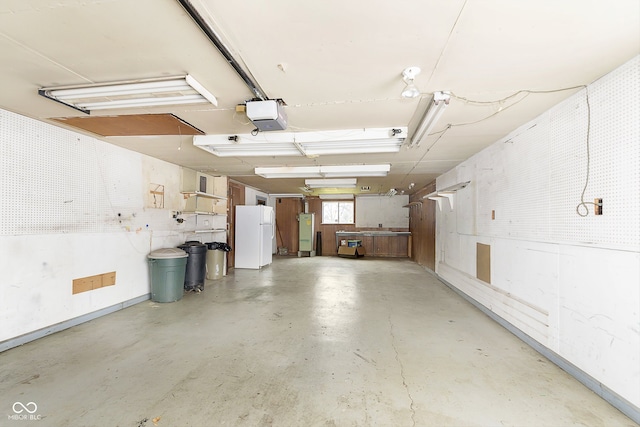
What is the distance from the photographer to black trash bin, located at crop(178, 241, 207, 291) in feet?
14.9

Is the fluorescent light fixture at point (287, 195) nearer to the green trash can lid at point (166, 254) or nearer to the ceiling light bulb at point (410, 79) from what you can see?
the green trash can lid at point (166, 254)

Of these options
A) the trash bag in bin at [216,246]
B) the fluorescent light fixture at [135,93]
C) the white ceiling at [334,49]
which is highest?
the white ceiling at [334,49]

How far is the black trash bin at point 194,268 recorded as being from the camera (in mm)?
4547

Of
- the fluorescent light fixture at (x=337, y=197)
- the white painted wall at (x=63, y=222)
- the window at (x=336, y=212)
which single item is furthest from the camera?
the window at (x=336, y=212)

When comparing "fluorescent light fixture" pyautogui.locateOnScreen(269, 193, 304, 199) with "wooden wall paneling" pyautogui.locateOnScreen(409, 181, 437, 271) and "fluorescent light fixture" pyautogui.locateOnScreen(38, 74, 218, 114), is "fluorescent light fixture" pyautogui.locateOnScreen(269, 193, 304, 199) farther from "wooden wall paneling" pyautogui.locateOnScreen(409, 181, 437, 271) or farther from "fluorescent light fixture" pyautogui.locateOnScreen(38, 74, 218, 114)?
"fluorescent light fixture" pyautogui.locateOnScreen(38, 74, 218, 114)

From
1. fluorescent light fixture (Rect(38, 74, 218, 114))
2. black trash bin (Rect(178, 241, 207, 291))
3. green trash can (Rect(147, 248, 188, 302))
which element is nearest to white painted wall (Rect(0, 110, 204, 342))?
green trash can (Rect(147, 248, 188, 302))

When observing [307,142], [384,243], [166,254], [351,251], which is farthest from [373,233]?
[166,254]

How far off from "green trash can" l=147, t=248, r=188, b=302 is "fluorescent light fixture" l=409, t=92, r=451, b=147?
382 cm

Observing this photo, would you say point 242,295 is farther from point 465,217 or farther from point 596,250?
point 596,250

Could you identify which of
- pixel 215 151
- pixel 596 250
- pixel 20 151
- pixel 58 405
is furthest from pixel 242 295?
pixel 596 250

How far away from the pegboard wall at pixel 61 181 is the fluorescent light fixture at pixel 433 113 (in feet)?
13.1

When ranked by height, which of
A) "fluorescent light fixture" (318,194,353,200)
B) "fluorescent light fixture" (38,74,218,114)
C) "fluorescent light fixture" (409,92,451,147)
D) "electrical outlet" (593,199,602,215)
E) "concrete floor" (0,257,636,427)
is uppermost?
"fluorescent light fixture" (38,74,218,114)

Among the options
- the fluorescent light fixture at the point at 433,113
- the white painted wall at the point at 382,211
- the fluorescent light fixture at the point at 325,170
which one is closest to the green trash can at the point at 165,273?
the fluorescent light fixture at the point at 325,170

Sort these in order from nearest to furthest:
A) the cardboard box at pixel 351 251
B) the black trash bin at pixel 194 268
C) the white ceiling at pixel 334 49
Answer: the white ceiling at pixel 334 49 < the black trash bin at pixel 194 268 < the cardboard box at pixel 351 251
